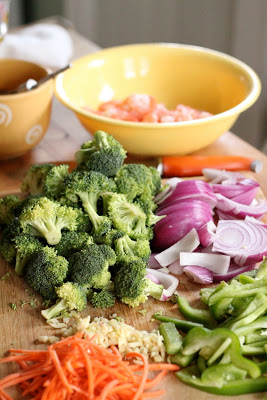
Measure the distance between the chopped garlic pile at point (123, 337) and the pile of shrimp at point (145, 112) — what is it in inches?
40.8

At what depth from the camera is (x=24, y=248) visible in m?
1.73

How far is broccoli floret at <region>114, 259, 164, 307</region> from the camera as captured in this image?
162 cm

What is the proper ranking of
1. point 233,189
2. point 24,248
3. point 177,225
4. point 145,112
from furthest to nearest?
point 145,112 < point 233,189 < point 177,225 < point 24,248

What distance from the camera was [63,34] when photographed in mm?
3352

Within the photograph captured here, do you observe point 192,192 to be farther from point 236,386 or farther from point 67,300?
point 236,386

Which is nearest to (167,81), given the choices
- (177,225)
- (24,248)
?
(177,225)

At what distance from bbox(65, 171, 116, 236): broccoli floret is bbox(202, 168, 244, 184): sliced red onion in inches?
19.4

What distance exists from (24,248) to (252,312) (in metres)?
0.71

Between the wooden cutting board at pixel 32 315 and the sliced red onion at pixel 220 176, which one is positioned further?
the sliced red onion at pixel 220 176

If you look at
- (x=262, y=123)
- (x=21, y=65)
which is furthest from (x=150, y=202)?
(x=262, y=123)

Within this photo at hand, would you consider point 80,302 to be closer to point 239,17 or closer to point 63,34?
point 63,34

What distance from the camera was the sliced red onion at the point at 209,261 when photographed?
1.75 metres

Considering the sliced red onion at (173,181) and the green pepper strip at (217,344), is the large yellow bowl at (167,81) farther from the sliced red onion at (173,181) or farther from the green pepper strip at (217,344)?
the green pepper strip at (217,344)

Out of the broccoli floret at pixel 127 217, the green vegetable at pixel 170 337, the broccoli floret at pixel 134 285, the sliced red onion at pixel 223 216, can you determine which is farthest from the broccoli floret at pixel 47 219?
the sliced red onion at pixel 223 216
